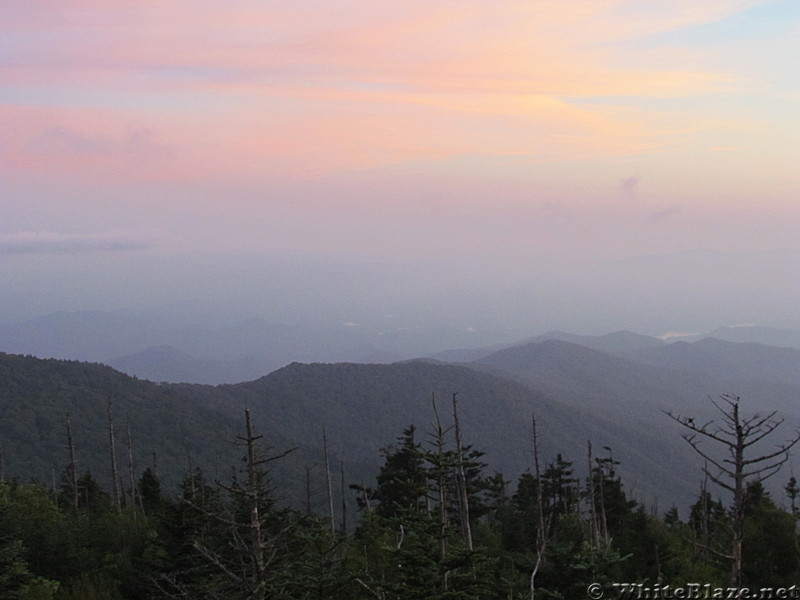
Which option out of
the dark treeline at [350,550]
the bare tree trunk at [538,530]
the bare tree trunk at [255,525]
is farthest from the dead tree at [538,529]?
the bare tree trunk at [255,525]

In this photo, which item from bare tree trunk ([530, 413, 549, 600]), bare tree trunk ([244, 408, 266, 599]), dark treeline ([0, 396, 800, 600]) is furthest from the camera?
dark treeline ([0, 396, 800, 600])

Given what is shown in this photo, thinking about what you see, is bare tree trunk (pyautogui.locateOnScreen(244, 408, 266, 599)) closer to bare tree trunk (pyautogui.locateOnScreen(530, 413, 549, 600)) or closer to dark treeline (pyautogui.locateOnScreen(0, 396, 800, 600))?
dark treeline (pyautogui.locateOnScreen(0, 396, 800, 600))

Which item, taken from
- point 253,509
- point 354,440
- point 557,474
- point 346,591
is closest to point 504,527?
point 557,474

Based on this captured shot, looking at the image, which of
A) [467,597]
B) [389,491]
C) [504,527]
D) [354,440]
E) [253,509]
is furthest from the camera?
[354,440]

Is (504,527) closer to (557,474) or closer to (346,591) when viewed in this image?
(557,474)

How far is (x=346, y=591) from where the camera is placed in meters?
23.2

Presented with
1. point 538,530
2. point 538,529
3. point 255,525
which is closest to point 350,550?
point 538,530

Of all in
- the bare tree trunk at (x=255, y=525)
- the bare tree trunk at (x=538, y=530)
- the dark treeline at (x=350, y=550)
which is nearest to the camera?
the bare tree trunk at (x=538, y=530)

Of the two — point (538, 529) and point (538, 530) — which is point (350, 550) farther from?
point (538, 529)

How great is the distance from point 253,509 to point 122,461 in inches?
4501

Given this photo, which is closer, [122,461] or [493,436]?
[122,461]

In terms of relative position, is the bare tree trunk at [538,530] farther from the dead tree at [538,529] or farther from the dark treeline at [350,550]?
the dark treeline at [350,550]

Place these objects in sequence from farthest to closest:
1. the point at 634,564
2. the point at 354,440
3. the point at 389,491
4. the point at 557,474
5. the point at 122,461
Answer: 1. the point at 354,440
2. the point at 122,461
3. the point at 557,474
4. the point at 389,491
5. the point at 634,564

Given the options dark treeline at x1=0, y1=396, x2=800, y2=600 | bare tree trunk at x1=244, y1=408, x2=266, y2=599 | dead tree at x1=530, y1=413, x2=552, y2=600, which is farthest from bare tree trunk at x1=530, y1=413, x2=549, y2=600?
bare tree trunk at x1=244, y1=408, x2=266, y2=599
